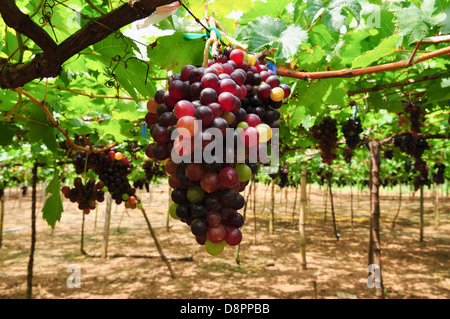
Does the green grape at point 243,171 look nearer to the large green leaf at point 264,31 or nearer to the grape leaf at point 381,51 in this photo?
the large green leaf at point 264,31

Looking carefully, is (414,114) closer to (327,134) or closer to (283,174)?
(327,134)

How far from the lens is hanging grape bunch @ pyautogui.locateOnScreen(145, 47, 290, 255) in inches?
29.9

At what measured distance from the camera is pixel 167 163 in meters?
0.92

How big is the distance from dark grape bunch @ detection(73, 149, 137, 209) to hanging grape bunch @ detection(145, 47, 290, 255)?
9.35 ft

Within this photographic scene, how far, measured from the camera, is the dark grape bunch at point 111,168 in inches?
Result: 137

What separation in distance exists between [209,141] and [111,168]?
10.6 ft

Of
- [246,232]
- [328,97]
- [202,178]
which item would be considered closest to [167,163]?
[202,178]

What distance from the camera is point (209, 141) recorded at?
75cm

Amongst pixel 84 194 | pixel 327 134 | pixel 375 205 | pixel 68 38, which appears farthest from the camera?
pixel 375 205

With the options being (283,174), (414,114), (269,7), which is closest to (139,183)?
(283,174)

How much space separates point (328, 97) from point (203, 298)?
5.61 metres

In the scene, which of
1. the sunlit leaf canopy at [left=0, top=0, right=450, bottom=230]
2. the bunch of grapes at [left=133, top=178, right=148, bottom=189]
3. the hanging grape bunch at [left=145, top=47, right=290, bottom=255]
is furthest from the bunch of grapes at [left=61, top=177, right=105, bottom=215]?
the bunch of grapes at [left=133, top=178, right=148, bottom=189]

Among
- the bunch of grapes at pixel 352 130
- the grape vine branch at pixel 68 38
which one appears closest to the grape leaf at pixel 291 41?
the grape vine branch at pixel 68 38
